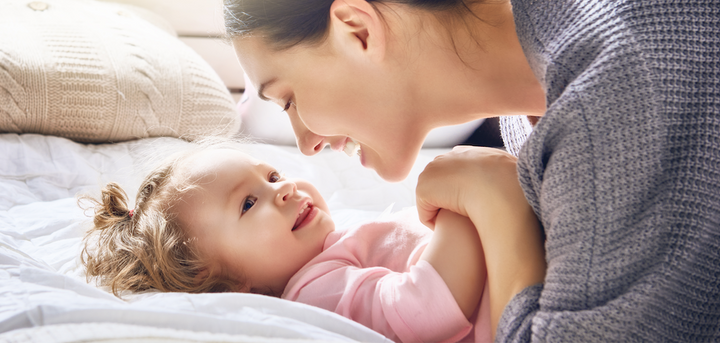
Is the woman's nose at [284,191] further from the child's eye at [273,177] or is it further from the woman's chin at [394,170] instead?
the woman's chin at [394,170]

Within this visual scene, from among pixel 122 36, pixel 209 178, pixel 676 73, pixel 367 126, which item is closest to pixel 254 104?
pixel 122 36

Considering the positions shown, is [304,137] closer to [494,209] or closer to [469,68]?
[469,68]

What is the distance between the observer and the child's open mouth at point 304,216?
1.08 metres

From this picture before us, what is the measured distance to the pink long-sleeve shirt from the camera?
2.54ft

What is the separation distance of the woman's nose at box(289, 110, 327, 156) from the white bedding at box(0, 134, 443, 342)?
0.26 meters

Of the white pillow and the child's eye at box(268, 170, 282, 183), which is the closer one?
the child's eye at box(268, 170, 282, 183)

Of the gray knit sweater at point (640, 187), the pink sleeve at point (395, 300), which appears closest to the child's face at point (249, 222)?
the pink sleeve at point (395, 300)

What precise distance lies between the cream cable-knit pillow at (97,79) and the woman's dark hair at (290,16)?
3.04ft

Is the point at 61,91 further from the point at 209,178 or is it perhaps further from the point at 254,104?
the point at 209,178

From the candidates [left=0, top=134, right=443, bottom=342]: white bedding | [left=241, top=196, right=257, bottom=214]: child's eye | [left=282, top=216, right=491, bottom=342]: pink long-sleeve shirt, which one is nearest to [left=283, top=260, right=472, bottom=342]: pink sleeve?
[left=282, top=216, right=491, bottom=342]: pink long-sleeve shirt

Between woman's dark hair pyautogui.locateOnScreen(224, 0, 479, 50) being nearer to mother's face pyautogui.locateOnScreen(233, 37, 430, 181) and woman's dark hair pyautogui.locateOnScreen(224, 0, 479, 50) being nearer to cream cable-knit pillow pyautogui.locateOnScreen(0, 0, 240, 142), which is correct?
mother's face pyautogui.locateOnScreen(233, 37, 430, 181)

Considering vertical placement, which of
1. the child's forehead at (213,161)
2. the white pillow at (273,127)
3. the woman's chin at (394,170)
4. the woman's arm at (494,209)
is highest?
the woman's arm at (494,209)

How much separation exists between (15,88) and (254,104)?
→ 2.65 ft

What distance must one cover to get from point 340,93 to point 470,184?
31 cm
